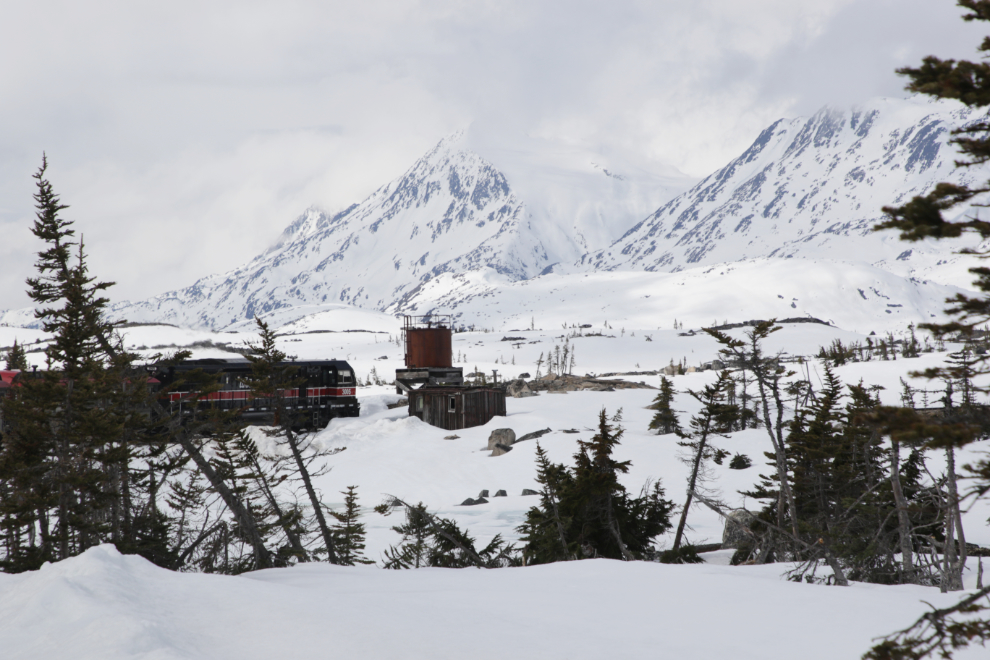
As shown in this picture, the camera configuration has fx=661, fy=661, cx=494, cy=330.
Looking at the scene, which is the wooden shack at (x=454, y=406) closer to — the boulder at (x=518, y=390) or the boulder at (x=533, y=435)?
the boulder at (x=533, y=435)

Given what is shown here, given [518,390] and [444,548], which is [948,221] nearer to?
[444,548]

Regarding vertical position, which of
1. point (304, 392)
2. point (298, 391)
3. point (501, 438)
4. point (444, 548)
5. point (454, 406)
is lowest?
point (501, 438)

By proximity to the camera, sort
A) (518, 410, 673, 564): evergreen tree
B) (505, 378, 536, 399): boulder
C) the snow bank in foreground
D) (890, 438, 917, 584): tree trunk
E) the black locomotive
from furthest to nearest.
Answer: (505, 378, 536, 399): boulder, the black locomotive, (518, 410, 673, 564): evergreen tree, (890, 438, 917, 584): tree trunk, the snow bank in foreground

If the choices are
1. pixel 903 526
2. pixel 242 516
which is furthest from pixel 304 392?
pixel 903 526

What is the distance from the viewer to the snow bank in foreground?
588cm

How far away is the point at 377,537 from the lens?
25.4 meters

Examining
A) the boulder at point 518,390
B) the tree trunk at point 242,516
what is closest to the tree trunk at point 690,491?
the tree trunk at point 242,516

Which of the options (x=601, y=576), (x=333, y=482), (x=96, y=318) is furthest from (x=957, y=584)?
(x=333, y=482)

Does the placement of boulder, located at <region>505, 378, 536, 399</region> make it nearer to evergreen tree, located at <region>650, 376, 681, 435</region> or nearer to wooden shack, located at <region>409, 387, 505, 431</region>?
wooden shack, located at <region>409, 387, 505, 431</region>

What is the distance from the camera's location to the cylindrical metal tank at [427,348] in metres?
50.1

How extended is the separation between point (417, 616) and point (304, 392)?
124ft

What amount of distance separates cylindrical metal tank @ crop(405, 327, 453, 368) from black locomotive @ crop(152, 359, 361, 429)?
611cm

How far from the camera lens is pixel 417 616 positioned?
23.1 ft

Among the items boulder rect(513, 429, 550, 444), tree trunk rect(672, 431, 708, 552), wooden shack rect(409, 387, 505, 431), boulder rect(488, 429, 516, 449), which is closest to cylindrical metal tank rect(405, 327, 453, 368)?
wooden shack rect(409, 387, 505, 431)
